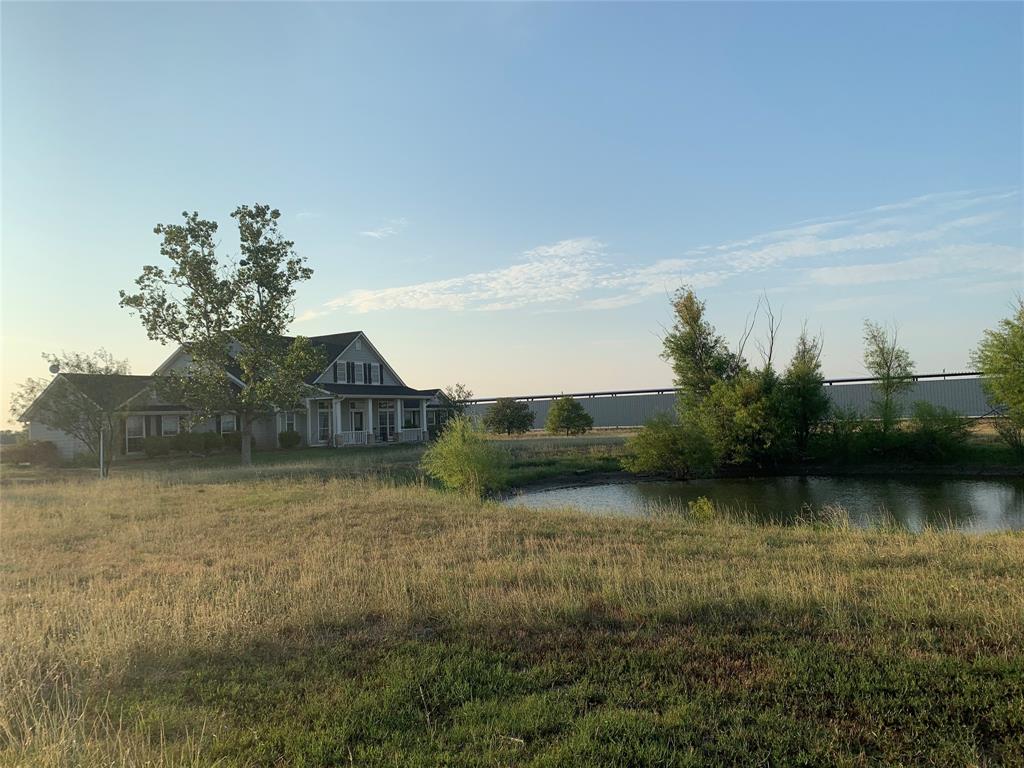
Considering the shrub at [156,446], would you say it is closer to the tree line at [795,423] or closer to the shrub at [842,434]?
the tree line at [795,423]

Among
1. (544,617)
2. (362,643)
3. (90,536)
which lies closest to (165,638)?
(362,643)

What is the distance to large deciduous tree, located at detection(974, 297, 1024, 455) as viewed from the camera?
1078 inches

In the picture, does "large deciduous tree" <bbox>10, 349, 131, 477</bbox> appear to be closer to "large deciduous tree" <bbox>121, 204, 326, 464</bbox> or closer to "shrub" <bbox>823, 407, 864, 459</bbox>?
"large deciduous tree" <bbox>121, 204, 326, 464</bbox>

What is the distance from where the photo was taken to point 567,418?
4828 centimetres

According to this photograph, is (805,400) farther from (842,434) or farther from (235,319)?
(235,319)

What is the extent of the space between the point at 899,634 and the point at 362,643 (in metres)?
4.14

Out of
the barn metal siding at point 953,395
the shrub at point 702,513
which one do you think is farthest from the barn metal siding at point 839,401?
the shrub at point 702,513

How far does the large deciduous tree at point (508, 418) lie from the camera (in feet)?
164

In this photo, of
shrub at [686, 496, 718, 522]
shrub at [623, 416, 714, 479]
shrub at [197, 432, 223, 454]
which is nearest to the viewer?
shrub at [686, 496, 718, 522]

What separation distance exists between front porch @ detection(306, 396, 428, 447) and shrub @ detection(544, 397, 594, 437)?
963cm

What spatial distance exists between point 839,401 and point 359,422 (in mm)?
34916

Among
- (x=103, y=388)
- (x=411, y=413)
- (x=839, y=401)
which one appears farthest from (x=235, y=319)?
(x=839, y=401)

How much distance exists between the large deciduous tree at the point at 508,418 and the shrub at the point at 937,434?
26767 millimetres

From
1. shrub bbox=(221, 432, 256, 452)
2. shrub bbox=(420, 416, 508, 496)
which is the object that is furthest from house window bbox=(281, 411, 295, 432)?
shrub bbox=(420, 416, 508, 496)
